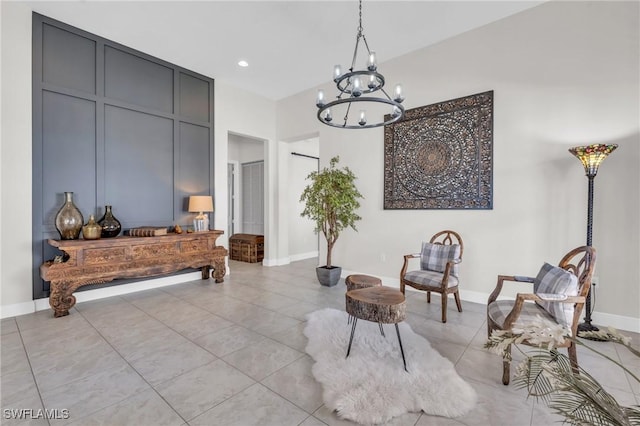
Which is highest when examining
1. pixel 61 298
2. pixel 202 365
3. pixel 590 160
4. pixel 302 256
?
pixel 590 160

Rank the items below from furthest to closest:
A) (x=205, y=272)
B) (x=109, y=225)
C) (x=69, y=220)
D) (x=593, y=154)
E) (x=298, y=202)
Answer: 1. (x=298, y=202)
2. (x=205, y=272)
3. (x=109, y=225)
4. (x=69, y=220)
5. (x=593, y=154)

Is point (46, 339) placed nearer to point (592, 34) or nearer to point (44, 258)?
point (44, 258)

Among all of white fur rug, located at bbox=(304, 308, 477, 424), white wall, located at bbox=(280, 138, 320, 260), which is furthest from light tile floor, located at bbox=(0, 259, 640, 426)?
white wall, located at bbox=(280, 138, 320, 260)

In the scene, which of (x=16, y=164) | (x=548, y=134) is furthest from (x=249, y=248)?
(x=548, y=134)

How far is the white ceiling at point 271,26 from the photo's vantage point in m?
3.35

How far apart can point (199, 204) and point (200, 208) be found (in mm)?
65

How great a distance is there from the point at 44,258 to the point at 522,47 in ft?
20.0

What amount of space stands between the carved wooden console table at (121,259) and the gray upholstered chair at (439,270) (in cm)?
291

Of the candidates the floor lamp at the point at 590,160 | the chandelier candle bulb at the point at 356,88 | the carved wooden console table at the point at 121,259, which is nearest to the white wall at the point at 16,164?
the carved wooden console table at the point at 121,259

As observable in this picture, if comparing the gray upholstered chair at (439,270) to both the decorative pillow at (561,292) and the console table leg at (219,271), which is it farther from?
the console table leg at (219,271)

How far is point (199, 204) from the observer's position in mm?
4664

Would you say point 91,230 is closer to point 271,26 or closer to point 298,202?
point 271,26

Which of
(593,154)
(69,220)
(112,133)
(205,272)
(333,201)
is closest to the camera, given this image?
(593,154)

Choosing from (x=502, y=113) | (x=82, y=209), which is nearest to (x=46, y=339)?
(x=82, y=209)
